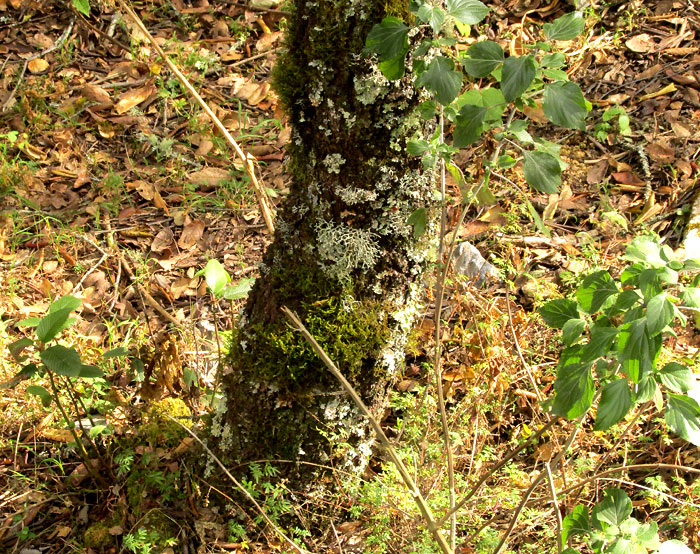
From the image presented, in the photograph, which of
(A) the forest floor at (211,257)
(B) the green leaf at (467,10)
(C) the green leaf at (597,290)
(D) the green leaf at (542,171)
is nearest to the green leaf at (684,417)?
(C) the green leaf at (597,290)

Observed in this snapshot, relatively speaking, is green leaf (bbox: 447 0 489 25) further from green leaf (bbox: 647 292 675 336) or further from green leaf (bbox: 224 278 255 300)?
green leaf (bbox: 224 278 255 300)

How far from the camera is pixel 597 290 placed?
1469mm

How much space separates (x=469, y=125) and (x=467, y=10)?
261mm

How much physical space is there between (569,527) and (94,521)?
1.61 meters

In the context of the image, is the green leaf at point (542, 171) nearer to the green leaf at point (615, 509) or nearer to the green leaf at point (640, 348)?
the green leaf at point (640, 348)

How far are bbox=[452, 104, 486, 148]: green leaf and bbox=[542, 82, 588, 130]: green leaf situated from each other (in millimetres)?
178

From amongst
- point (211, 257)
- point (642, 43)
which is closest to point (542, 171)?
point (211, 257)

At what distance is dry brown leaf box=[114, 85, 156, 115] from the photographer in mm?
4051

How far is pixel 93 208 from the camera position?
3598 millimetres

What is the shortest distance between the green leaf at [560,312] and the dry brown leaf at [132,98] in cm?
327

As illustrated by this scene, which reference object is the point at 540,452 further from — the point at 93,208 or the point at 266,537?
the point at 93,208

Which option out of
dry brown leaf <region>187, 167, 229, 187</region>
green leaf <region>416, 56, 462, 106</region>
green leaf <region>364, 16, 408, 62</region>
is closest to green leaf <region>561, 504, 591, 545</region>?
green leaf <region>416, 56, 462, 106</region>

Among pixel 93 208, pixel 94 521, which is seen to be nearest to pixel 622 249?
pixel 94 521

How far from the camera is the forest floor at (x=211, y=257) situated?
2.18 m
